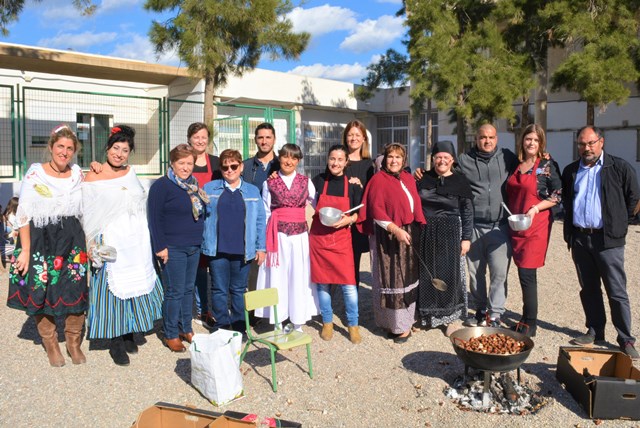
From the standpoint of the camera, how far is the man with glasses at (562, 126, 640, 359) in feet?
14.9

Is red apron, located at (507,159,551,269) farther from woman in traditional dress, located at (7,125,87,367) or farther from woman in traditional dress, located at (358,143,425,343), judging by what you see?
woman in traditional dress, located at (7,125,87,367)

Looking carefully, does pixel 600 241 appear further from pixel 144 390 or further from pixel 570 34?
pixel 570 34

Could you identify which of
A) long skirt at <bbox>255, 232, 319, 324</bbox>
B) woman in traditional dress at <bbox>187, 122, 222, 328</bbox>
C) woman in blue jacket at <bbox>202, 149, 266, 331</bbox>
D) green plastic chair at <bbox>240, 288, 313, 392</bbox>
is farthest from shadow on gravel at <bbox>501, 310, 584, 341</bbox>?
woman in traditional dress at <bbox>187, 122, 222, 328</bbox>

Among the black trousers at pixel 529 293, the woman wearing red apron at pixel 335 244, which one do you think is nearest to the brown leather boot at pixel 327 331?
the woman wearing red apron at pixel 335 244

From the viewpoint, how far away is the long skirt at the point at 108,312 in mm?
4430

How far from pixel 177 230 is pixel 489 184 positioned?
8.86ft

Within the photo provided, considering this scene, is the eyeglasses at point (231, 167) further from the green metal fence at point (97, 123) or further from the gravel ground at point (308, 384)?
the green metal fence at point (97, 123)

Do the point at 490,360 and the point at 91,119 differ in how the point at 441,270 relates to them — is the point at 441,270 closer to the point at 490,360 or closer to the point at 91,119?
the point at 490,360

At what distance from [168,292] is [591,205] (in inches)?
136

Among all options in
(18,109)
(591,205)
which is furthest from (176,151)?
(18,109)

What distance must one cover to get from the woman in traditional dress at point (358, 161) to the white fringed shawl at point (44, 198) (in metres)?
2.31

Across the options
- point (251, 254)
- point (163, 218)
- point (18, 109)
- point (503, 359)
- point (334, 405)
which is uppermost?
point (18, 109)

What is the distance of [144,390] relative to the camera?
13.4ft

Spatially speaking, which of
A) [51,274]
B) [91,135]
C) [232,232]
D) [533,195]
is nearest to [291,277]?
[232,232]
